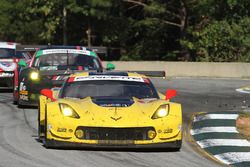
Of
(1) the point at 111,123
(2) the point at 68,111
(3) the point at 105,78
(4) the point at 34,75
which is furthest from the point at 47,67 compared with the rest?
(1) the point at 111,123

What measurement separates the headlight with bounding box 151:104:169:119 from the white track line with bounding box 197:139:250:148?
43.7 inches

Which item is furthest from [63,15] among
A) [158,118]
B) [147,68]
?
[158,118]

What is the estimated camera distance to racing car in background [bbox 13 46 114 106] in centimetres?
1647

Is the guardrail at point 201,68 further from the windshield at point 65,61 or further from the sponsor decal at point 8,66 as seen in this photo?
the windshield at point 65,61

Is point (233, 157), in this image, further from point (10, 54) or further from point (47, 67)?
point (10, 54)

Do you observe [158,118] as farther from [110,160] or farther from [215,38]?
[215,38]

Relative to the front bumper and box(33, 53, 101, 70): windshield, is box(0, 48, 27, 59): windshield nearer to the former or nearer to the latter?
box(33, 53, 101, 70): windshield

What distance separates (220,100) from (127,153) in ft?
33.0

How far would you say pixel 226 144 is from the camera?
1160cm

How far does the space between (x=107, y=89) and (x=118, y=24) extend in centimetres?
4560

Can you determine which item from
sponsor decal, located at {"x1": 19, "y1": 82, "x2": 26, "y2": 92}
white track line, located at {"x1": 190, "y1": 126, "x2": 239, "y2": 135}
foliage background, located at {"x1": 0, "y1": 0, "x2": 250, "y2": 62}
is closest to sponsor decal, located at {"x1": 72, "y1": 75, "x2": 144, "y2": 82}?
white track line, located at {"x1": 190, "y1": 126, "x2": 239, "y2": 135}

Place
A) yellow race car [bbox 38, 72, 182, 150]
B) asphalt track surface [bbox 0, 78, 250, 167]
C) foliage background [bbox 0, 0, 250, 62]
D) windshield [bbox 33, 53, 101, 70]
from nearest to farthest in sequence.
Answer: asphalt track surface [bbox 0, 78, 250, 167] → yellow race car [bbox 38, 72, 182, 150] → windshield [bbox 33, 53, 101, 70] → foliage background [bbox 0, 0, 250, 62]

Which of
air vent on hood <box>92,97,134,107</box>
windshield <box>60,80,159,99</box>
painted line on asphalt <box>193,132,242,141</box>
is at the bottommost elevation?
painted line on asphalt <box>193,132,242,141</box>

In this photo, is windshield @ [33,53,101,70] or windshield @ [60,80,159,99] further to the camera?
windshield @ [33,53,101,70]
